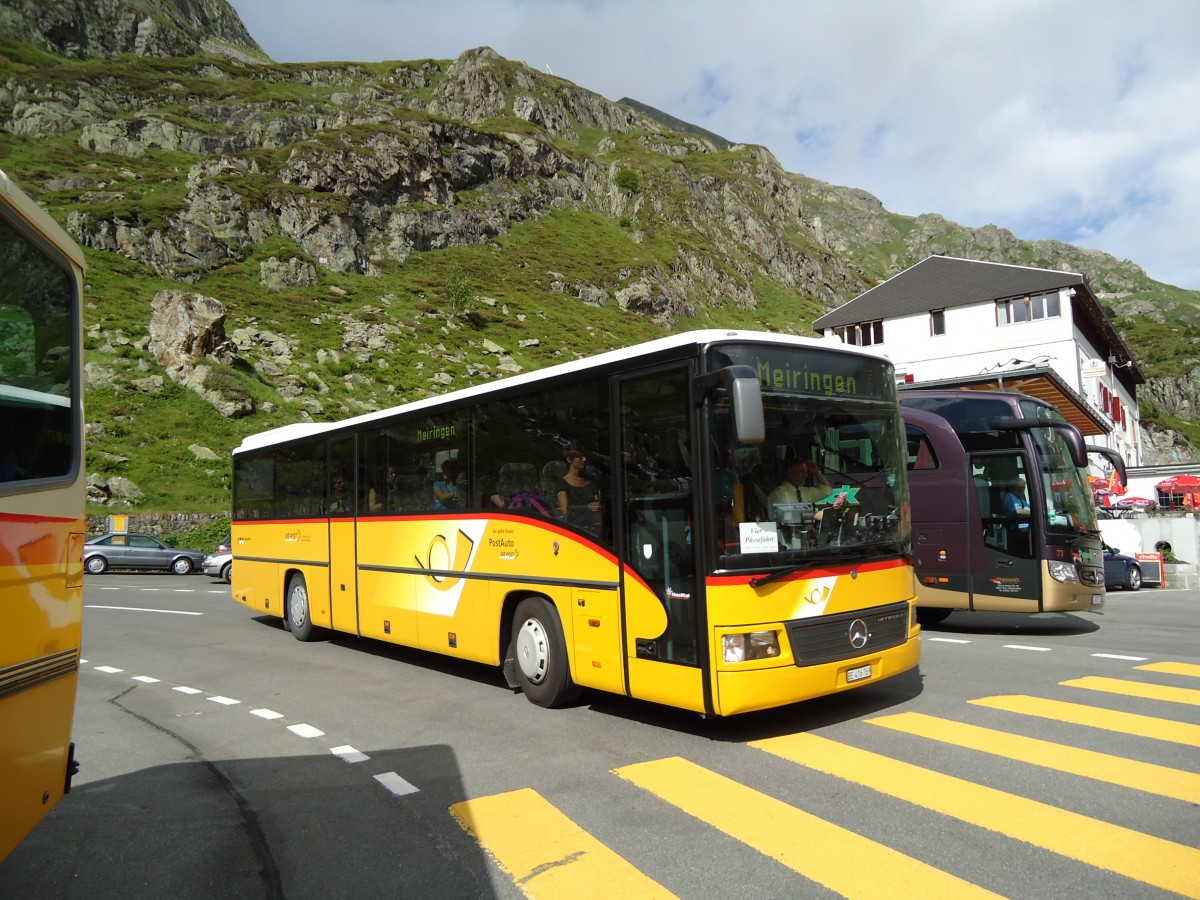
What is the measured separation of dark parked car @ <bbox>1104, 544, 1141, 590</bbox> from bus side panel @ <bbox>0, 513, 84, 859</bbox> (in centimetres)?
2282

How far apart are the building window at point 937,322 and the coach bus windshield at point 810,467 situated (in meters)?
44.5

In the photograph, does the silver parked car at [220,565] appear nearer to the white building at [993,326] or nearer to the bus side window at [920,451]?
the bus side window at [920,451]

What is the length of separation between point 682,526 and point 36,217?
430cm

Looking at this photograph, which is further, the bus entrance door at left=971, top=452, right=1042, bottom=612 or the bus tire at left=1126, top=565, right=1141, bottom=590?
the bus tire at left=1126, top=565, right=1141, bottom=590

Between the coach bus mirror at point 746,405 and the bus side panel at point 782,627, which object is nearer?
the coach bus mirror at point 746,405

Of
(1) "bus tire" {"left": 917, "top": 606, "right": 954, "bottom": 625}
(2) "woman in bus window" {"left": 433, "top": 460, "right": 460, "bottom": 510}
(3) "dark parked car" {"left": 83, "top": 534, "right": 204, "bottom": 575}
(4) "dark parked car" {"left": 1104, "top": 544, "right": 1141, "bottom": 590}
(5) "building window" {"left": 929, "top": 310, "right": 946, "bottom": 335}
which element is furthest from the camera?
(5) "building window" {"left": 929, "top": 310, "right": 946, "bottom": 335}

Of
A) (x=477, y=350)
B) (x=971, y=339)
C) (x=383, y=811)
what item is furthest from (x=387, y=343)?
(x=383, y=811)

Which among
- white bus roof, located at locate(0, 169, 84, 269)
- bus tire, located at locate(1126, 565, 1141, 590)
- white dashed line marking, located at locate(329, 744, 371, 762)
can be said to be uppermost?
white bus roof, located at locate(0, 169, 84, 269)

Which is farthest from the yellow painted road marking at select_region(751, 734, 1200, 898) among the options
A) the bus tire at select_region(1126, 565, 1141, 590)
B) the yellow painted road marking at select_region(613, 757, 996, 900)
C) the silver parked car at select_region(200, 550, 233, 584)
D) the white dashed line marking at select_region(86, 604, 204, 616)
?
the silver parked car at select_region(200, 550, 233, 584)

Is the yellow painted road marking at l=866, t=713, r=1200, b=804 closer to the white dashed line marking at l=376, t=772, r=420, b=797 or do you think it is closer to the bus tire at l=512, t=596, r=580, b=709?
the bus tire at l=512, t=596, r=580, b=709

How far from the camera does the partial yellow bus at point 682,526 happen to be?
6.00 meters

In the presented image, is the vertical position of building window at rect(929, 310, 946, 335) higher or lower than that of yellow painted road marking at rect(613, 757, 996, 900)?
higher

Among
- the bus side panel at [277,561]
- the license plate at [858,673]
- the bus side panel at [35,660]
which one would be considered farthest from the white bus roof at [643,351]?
the bus side panel at [35,660]

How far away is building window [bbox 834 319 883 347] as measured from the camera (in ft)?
166
